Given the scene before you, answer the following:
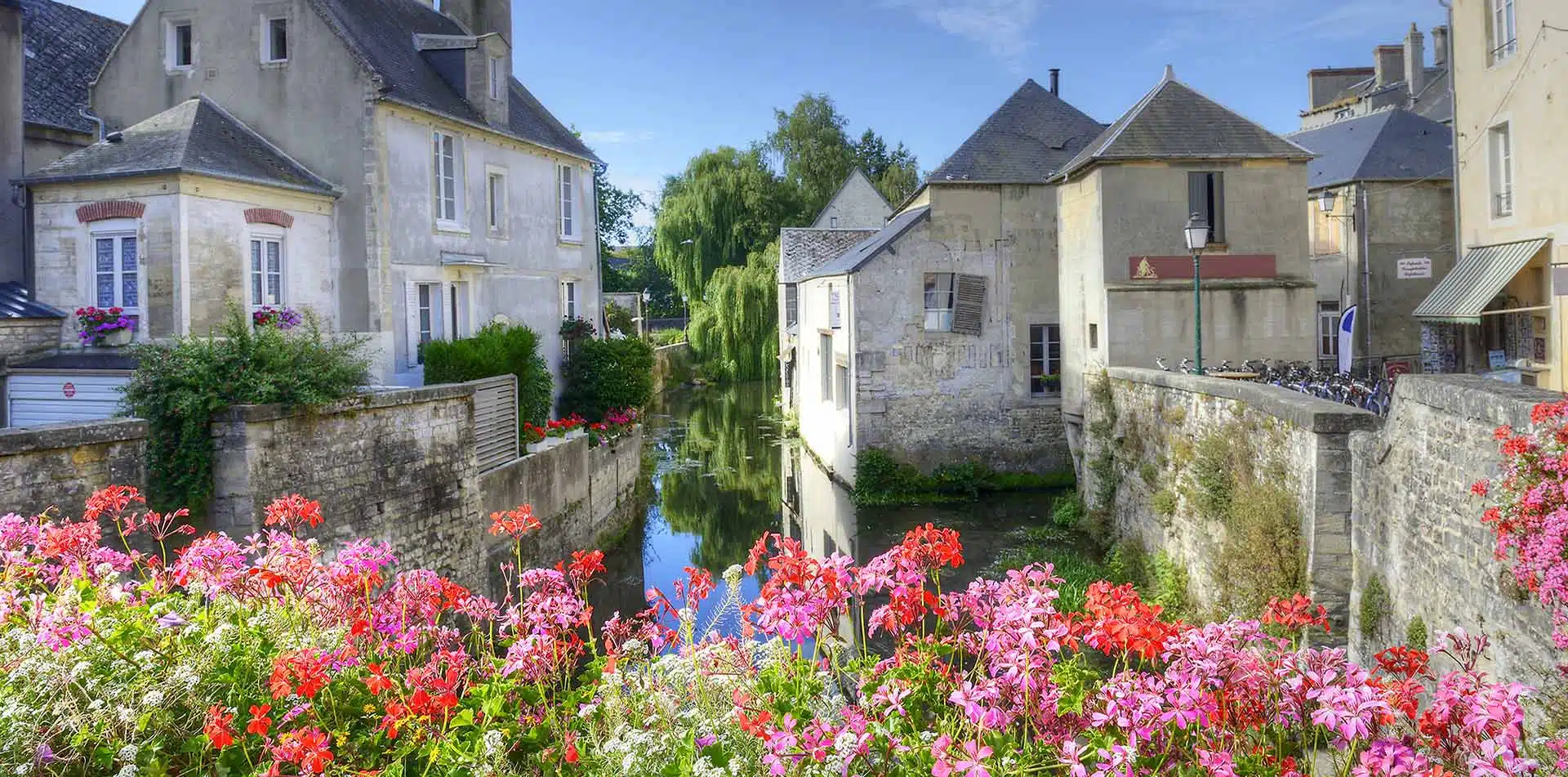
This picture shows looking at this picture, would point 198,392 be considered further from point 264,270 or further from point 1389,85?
point 1389,85

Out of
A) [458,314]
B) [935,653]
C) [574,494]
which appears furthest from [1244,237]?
[935,653]

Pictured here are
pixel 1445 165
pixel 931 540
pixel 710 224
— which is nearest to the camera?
pixel 931 540

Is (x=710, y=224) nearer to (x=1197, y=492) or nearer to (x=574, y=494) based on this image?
(x=574, y=494)

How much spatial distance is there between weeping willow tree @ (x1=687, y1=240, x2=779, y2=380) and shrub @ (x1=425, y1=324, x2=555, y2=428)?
21911 millimetres

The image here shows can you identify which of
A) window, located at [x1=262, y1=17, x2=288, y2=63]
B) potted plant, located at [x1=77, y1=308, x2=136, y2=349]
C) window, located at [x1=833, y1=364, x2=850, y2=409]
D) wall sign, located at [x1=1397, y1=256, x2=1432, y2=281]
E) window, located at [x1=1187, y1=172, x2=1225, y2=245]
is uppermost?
window, located at [x1=262, y1=17, x2=288, y2=63]

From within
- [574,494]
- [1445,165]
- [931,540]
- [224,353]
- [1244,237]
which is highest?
[1445,165]

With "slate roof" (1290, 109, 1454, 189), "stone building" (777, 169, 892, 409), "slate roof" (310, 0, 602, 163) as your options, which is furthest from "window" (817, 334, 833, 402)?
"slate roof" (1290, 109, 1454, 189)

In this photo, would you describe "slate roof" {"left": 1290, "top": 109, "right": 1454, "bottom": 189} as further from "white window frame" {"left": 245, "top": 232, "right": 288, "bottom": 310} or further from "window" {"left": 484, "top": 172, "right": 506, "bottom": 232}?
"white window frame" {"left": 245, "top": 232, "right": 288, "bottom": 310}

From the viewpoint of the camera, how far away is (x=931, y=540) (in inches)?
161

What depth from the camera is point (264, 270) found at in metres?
14.3

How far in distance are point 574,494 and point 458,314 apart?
3392 mm

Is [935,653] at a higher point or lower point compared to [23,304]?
lower

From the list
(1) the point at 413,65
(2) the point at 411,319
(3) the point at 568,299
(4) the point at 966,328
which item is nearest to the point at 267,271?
(2) the point at 411,319

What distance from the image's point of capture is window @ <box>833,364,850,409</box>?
834 inches
